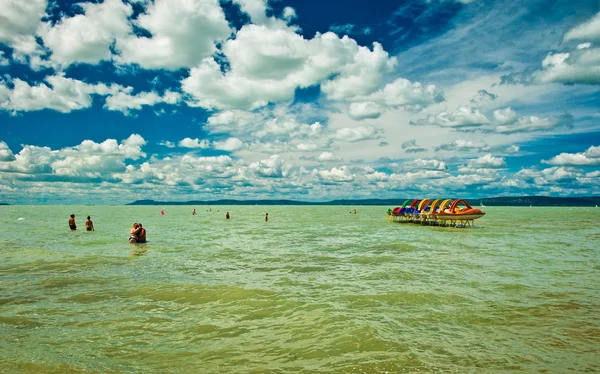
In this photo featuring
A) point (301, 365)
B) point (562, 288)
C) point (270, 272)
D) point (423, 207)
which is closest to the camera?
point (301, 365)

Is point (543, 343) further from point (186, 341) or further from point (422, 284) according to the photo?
point (186, 341)

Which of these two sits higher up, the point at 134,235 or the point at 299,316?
the point at 134,235

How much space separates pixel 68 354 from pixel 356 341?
6.64 meters

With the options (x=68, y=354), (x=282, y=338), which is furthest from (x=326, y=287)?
(x=68, y=354)

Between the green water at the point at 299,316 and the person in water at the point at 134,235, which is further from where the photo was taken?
the person in water at the point at 134,235

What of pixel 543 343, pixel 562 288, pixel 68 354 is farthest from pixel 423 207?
pixel 68 354

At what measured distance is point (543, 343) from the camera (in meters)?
8.27

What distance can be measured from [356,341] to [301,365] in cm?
186

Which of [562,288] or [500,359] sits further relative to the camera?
[562,288]

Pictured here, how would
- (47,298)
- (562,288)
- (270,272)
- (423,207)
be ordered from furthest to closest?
(423,207) < (270,272) < (562,288) < (47,298)

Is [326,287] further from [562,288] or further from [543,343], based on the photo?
[562,288]

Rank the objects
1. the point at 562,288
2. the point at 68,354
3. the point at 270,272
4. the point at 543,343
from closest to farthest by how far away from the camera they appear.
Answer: the point at 68,354
the point at 543,343
the point at 562,288
the point at 270,272

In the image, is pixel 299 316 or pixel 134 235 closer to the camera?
pixel 299 316

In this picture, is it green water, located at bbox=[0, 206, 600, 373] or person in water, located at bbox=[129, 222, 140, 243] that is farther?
person in water, located at bbox=[129, 222, 140, 243]
